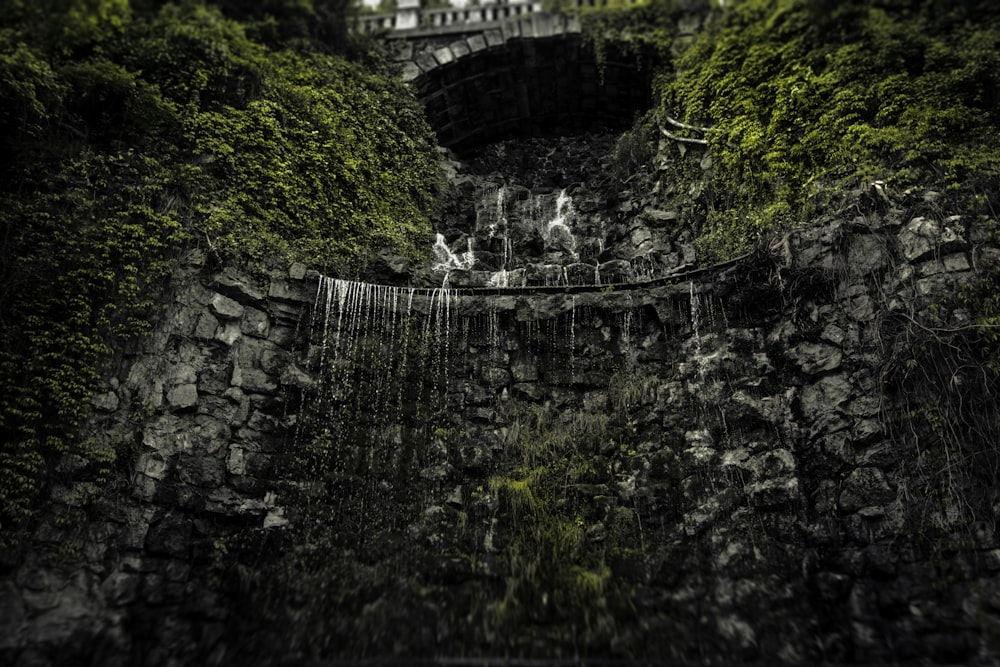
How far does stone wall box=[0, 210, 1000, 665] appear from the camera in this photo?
6098 millimetres

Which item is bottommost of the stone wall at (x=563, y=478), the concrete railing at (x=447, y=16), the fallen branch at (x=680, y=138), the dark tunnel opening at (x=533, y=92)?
the stone wall at (x=563, y=478)

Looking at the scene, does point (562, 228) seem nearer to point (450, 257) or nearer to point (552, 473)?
point (450, 257)

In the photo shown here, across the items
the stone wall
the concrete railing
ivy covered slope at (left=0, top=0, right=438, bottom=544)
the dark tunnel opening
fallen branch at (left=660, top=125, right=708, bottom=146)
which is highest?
the concrete railing

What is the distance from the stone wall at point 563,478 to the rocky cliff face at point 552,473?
0.03 metres

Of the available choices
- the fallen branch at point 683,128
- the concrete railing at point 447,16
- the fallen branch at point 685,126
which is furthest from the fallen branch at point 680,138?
the concrete railing at point 447,16

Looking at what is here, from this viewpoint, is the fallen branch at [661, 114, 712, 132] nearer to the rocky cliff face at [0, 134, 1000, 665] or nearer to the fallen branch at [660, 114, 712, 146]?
the fallen branch at [660, 114, 712, 146]

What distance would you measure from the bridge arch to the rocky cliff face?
6308mm

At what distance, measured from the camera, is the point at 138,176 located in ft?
27.2

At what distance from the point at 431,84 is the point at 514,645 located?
489 inches

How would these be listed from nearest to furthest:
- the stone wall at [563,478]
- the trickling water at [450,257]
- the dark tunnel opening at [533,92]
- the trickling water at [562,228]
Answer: the stone wall at [563,478] < the trickling water at [450,257] < the trickling water at [562,228] < the dark tunnel opening at [533,92]

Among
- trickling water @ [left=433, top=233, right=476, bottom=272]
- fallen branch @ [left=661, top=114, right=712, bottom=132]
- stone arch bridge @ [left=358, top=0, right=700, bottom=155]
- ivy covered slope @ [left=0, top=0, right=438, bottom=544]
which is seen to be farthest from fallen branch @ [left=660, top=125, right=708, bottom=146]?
ivy covered slope @ [left=0, top=0, right=438, bottom=544]

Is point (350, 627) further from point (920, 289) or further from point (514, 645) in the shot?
point (920, 289)

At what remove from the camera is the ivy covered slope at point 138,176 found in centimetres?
689

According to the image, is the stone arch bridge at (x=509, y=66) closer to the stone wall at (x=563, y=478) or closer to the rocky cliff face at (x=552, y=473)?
the rocky cliff face at (x=552, y=473)
